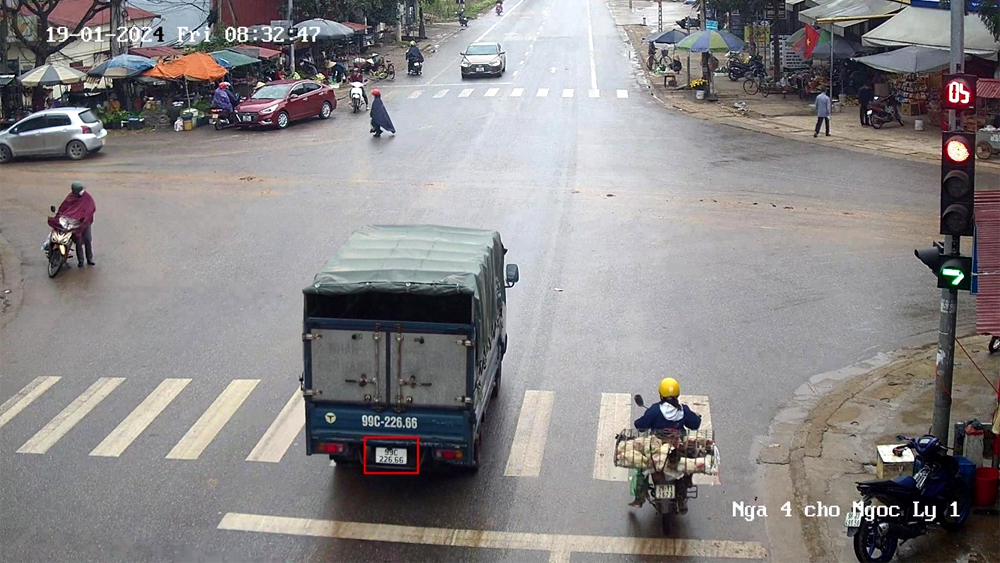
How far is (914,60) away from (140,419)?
83.1 ft

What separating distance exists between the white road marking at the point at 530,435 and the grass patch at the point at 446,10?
68.6 metres

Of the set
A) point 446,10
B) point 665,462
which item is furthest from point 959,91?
point 446,10

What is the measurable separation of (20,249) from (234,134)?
1346 cm

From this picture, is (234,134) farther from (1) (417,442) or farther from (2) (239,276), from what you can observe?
(1) (417,442)

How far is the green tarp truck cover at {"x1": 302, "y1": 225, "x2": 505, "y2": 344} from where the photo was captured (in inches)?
410

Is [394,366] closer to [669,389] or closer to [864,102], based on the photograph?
[669,389]

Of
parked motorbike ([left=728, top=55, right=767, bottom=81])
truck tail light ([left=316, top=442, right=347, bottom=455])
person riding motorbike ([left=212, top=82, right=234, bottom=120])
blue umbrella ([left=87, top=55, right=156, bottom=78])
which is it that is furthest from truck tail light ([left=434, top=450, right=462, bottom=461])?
parked motorbike ([left=728, top=55, right=767, bottom=81])

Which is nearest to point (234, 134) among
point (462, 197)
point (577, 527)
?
point (462, 197)

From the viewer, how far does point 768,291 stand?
675 inches

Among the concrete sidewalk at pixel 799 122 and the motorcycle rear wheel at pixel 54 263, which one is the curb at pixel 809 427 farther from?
the concrete sidewalk at pixel 799 122

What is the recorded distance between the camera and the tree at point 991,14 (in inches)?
1019

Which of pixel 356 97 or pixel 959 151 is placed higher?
pixel 356 97

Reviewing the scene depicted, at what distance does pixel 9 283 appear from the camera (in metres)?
18.8

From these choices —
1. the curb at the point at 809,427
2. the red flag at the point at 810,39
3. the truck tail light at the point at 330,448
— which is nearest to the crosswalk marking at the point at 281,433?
the truck tail light at the point at 330,448
